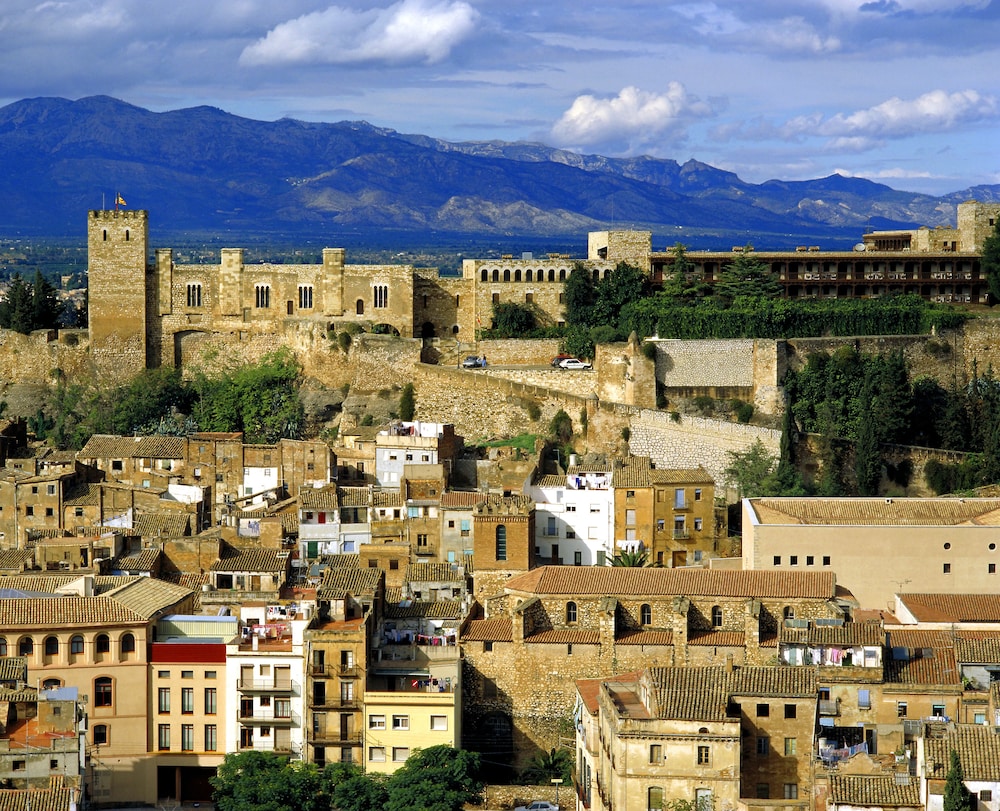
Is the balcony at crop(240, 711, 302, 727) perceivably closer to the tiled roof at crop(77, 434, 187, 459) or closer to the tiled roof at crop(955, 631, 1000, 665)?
the tiled roof at crop(955, 631, 1000, 665)

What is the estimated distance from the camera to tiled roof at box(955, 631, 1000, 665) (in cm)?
3744

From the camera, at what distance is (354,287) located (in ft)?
220

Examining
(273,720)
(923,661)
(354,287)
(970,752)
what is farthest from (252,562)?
(354,287)

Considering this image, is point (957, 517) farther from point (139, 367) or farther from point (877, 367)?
point (139, 367)

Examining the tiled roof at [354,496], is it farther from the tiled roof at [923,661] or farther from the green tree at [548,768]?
the tiled roof at [923,661]

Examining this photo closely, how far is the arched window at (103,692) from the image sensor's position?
129 feet

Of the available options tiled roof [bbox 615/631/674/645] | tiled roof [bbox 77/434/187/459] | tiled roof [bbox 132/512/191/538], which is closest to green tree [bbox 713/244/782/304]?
tiled roof [bbox 77/434/187/459]

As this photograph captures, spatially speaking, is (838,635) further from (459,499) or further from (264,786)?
(459,499)

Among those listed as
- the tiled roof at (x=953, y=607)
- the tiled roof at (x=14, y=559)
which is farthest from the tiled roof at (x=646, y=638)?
the tiled roof at (x=14, y=559)

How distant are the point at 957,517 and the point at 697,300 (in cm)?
1898

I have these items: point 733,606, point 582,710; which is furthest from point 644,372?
point 582,710

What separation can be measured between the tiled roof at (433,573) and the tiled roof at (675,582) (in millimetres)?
2506

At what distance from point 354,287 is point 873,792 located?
37.8 m

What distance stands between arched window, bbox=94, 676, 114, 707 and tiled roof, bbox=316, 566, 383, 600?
4740 mm
